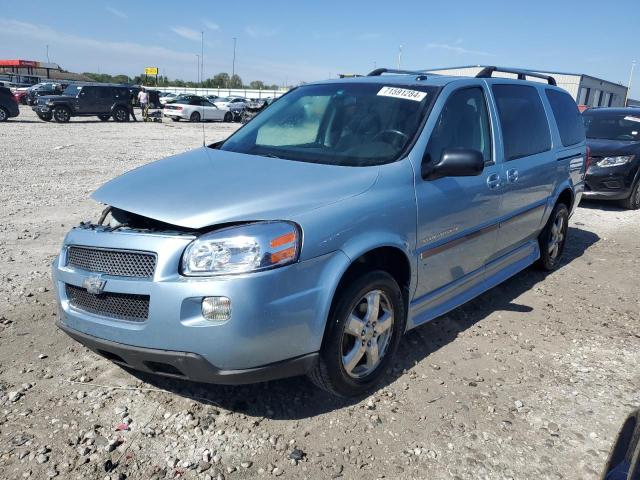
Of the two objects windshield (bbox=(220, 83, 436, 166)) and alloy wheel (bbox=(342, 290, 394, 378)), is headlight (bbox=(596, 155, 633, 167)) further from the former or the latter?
alloy wheel (bbox=(342, 290, 394, 378))

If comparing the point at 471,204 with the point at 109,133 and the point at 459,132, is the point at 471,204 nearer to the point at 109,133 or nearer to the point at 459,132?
the point at 459,132

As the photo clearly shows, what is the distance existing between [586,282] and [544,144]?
62.0 inches

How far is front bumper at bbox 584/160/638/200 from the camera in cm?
881

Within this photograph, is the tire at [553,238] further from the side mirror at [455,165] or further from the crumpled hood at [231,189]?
the crumpled hood at [231,189]

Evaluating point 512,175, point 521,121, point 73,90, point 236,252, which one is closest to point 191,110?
point 73,90

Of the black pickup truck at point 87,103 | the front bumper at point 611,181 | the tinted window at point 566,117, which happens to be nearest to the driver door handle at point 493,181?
the tinted window at point 566,117

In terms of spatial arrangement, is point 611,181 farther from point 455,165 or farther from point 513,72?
point 455,165

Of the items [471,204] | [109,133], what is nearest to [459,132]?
[471,204]

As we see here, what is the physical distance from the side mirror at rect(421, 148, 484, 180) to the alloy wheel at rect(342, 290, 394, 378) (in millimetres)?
836

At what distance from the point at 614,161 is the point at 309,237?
8129 millimetres

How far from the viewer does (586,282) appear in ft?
17.7

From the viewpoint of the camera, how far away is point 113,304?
2631 mm

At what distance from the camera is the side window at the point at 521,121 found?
13.9 ft

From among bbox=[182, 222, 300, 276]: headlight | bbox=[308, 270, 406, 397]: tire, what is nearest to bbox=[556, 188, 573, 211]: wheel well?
bbox=[308, 270, 406, 397]: tire
